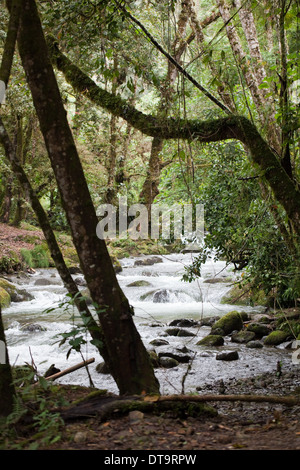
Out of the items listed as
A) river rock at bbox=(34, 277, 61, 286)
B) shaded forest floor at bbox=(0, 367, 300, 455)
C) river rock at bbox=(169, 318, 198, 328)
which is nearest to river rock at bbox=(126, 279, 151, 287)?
river rock at bbox=(34, 277, 61, 286)

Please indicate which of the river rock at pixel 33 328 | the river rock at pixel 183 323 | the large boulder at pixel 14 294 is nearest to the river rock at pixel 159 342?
the river rock at pixel 183 323

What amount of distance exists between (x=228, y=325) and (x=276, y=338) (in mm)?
1238

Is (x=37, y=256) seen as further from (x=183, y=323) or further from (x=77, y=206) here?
(x=77, y=206)

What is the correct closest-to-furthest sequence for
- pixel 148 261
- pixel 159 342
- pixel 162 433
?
1. pixel 162 433
2. pixel 159 342
3. pixel 148 261

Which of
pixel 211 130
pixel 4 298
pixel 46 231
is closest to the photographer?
pixel 46 231

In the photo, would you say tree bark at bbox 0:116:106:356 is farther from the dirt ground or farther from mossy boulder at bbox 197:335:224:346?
mossy boulder at bbox 197:335:224:346

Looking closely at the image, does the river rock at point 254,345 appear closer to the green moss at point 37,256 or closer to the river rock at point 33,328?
the river rock at point 33,328

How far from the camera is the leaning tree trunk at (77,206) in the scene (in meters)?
3.39

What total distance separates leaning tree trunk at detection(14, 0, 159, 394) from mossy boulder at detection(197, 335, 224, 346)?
15.1ft

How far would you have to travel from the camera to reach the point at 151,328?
9.38 metres

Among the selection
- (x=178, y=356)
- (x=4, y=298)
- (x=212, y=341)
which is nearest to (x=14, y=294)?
(x=4, y=298)

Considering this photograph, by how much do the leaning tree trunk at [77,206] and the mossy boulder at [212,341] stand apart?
15.1 feet

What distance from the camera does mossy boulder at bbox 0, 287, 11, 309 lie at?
440 inches
